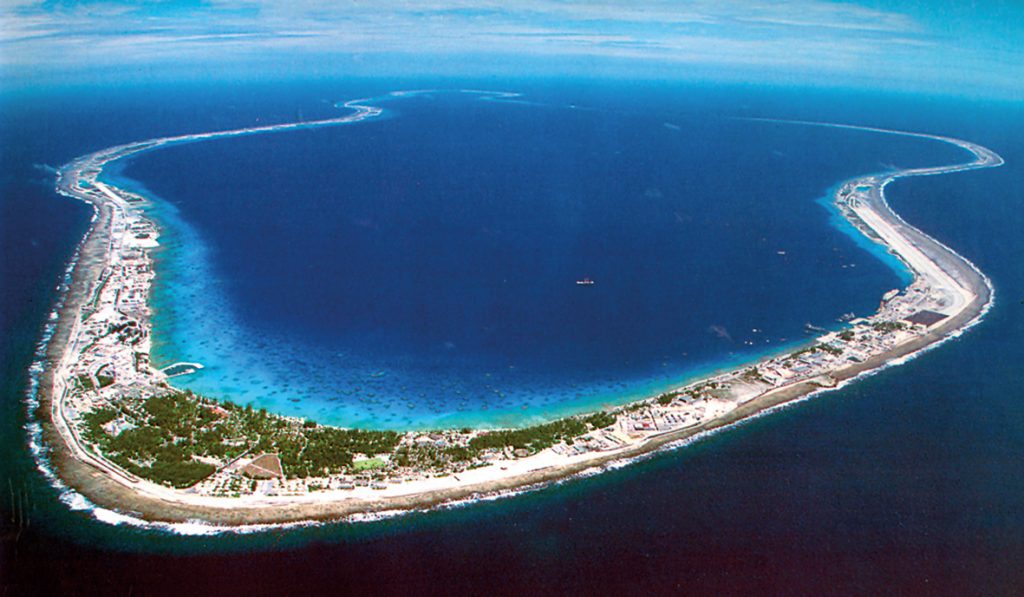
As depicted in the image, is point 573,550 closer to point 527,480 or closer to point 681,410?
point 527,480

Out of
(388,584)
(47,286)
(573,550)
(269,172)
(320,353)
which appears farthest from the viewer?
(269,172)

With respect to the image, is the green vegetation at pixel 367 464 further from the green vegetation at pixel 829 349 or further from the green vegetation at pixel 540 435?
the green vegetation at pixel 829 349

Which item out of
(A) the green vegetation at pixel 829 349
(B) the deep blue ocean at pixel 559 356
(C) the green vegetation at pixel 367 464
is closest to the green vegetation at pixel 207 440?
(C) the green vegetation at pixel 367 464

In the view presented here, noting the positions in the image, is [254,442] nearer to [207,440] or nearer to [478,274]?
[207,440]

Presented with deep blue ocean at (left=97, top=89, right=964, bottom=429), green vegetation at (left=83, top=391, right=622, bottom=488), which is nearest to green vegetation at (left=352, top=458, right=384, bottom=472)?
green vegetation at (left=83, top=391, right=622, bottom=488)

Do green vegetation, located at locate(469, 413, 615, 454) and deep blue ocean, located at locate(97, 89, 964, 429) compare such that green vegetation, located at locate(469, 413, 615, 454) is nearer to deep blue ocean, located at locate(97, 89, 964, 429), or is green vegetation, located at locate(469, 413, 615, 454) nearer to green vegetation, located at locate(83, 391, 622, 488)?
green vegetation, located at locate(83, 391, 622, 488)

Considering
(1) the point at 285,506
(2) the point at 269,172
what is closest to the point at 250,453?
(1) the point at 285,506
